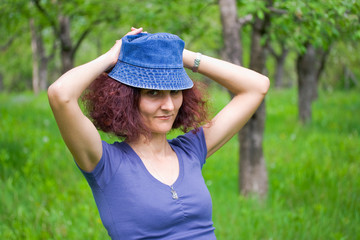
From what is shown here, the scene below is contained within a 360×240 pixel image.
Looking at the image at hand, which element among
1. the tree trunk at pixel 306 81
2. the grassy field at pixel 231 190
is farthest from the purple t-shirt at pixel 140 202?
the tree trunk at pixel 306 81

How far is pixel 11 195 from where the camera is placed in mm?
3998

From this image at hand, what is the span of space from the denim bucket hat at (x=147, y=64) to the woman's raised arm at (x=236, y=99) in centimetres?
33

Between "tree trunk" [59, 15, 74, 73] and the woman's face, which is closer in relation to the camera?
the woman's face

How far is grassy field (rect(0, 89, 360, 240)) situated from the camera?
11.2 feet

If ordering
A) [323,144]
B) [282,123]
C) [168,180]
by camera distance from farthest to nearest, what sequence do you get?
[282,123]
[323,144]
[168,180]

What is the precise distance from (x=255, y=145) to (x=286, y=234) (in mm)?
1135


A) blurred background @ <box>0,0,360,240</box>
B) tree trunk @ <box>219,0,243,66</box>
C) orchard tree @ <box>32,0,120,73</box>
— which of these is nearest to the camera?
blurred background @ <box>0,0,360,240</box>

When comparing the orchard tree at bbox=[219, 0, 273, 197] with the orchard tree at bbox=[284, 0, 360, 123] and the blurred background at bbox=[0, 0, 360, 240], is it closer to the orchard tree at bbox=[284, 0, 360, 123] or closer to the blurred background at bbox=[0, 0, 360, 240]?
the blurred background at bbox=[0, 0, 360, 240]

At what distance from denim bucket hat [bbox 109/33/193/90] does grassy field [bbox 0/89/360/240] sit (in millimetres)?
1611

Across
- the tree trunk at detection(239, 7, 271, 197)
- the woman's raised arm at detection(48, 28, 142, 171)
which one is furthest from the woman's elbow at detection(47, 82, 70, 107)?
the tree trunk at detection(239, 7, 271, 197)

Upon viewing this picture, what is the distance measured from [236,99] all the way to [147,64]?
579 millimetres

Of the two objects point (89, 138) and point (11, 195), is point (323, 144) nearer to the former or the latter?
point (11, 195)

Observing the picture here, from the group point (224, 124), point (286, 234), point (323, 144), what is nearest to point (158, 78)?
point (224, 124)

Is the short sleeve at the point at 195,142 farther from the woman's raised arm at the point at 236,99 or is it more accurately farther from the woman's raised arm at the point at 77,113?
the woman's raised arm at the point at 77,113
